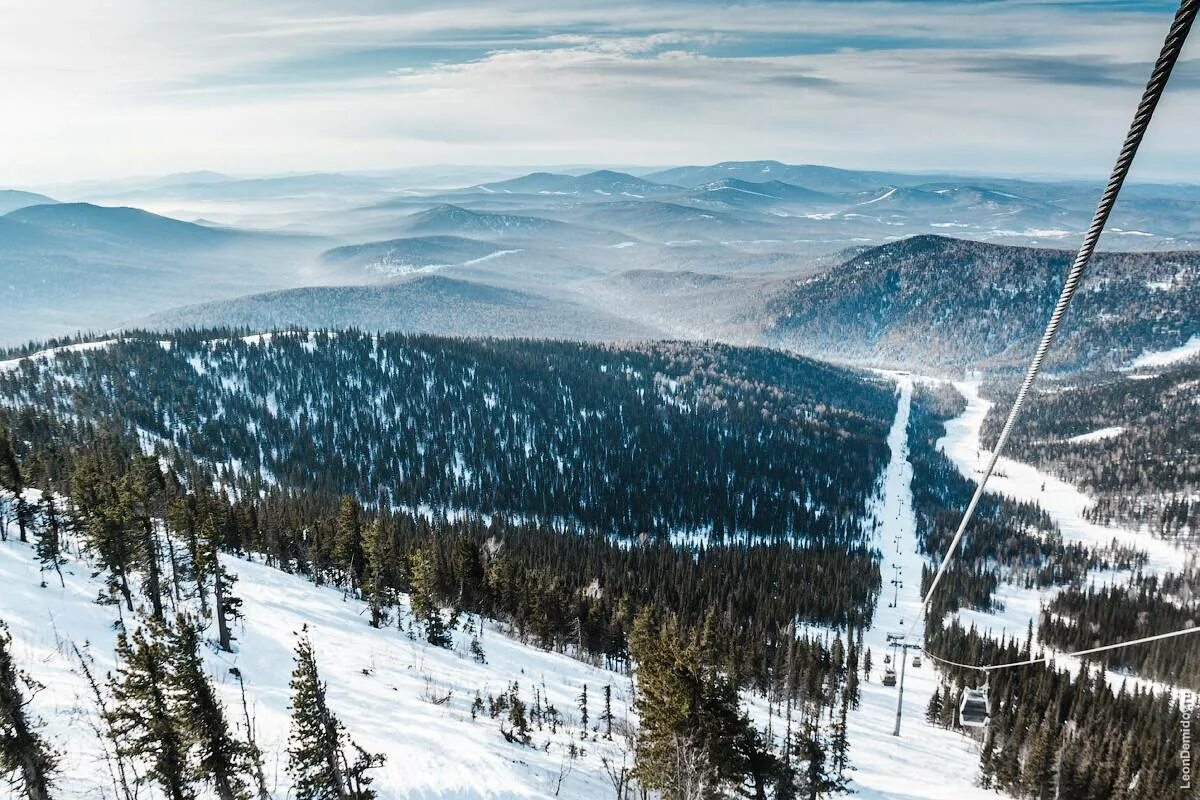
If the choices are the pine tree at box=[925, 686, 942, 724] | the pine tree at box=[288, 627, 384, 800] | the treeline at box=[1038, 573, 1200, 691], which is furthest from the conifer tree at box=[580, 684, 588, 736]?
the treeline at box=[1038, 573, 1200, 691]

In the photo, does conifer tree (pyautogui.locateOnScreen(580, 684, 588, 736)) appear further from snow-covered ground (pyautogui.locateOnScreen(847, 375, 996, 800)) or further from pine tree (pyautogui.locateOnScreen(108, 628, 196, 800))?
pine tree (pyautogui.locateOnScreen(108, 628, 196, 800))

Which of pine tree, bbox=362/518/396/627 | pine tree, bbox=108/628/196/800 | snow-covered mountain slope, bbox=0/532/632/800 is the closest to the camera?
pine tree, bbox=108/628/196/800

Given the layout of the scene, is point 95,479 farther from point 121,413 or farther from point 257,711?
point 121,413

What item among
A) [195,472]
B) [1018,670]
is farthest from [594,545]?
[195,472]

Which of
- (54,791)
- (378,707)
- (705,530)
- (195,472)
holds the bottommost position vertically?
(705,530)

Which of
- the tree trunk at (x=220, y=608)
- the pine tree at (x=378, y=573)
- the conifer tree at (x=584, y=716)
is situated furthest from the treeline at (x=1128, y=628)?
the tree trunk at (x=220, y=608)

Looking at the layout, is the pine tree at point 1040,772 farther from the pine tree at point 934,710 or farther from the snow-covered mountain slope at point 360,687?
the snow-covered mountain slope at point 360,687

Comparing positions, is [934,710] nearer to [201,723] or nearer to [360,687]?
[360,687]
